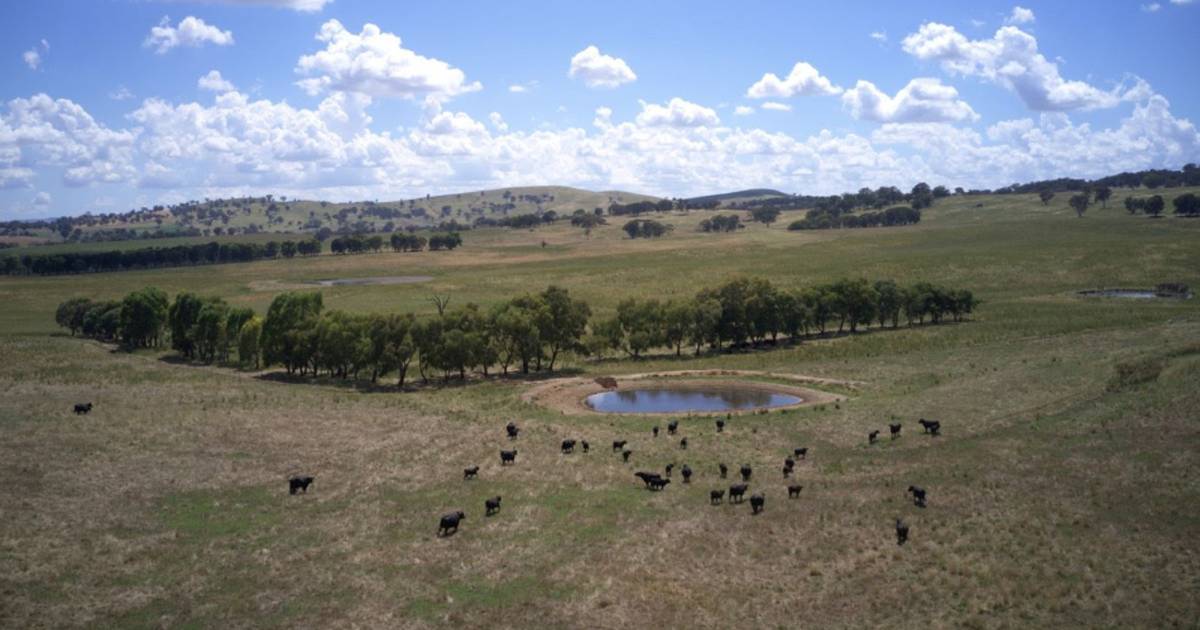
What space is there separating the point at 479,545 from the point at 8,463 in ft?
84.3

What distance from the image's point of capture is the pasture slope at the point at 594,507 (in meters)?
25.4

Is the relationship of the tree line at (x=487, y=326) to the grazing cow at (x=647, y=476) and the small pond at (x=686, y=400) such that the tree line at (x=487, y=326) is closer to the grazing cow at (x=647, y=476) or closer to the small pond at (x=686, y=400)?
the small pond at (x=686, y=400)

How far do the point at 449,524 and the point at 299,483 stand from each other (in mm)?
9782

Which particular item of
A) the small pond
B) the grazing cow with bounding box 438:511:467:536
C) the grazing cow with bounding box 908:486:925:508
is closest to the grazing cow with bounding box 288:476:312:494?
the grazing cow with bounding box 438:511:467:536

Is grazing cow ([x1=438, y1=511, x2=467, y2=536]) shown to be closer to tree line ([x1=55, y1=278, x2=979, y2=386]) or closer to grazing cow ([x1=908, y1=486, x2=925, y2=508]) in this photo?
grazing cow ([x1=908, y1=486, x2=925, y2=508])

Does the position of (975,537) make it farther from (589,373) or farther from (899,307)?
(899,307)

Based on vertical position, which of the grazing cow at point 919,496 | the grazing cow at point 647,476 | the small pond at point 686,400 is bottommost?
the small pond at point 686,400

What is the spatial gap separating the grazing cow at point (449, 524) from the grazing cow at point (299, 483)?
9042 mm

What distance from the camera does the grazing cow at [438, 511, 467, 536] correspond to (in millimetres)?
32375

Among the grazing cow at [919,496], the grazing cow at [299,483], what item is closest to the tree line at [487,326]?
the grazing cow at [299,483]

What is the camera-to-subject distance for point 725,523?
32938 millimetres

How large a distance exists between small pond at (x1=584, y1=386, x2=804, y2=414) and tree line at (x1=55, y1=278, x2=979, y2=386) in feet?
43.9

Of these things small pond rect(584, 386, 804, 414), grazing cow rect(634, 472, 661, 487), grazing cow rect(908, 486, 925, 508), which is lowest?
small pond rect(584, 386, 804, 414)

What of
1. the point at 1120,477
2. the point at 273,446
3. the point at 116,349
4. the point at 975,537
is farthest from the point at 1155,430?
the point at 116,349
